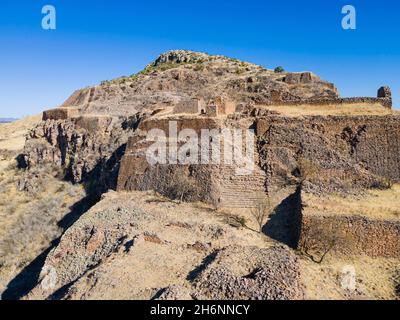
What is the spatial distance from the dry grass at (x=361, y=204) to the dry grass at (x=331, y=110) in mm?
5323

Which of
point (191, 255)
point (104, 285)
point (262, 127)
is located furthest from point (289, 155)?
point (104, 285)

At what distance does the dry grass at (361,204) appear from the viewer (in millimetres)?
14773

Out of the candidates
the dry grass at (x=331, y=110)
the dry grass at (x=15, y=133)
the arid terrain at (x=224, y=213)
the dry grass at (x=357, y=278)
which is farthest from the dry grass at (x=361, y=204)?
the dry grass at (x=15, y=133)

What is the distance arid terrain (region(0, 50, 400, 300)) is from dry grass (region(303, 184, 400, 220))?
8cm

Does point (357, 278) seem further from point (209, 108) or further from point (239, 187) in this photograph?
point (209, 108)

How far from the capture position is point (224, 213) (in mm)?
17812

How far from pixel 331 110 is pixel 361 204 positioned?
7.66m

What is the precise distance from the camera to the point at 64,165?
3244cm

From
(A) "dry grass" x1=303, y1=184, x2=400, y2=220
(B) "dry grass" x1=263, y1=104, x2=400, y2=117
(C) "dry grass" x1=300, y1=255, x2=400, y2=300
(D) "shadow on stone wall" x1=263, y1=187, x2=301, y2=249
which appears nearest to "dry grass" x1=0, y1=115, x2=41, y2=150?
(B) "dry grass" x1=263, y1=104, x2=400, y2=117

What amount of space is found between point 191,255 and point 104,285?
3236 mm

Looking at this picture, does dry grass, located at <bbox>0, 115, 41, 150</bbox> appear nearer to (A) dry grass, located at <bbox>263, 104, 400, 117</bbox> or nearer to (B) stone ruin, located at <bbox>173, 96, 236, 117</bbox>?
(B) stone ruin, located at <bbox>173, 96, 236, 117</bbox>

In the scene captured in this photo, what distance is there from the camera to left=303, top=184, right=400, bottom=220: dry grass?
1477 centimetres

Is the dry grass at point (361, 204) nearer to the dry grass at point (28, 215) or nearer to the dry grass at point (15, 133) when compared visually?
the dry grass at point (28, 215)

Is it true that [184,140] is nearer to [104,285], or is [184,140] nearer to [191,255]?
[191,255]
